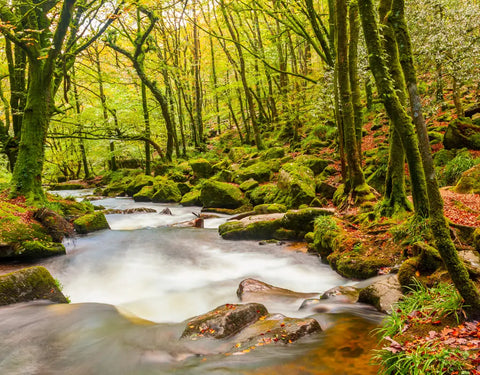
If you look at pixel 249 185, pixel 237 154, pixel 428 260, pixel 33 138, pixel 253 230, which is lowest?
pixel 253 230

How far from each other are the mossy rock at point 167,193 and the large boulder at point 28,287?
1223 cm

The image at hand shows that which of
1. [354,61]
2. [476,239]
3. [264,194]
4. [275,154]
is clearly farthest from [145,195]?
[476,239]

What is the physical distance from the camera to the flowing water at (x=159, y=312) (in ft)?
10.7

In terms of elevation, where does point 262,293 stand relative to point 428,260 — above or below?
below

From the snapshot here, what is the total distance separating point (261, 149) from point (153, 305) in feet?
51.7

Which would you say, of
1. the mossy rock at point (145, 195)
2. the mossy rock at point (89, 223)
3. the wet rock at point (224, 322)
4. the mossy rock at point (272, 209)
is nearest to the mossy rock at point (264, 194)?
the mossy rock at point (272, 209)

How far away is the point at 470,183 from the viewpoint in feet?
25.2

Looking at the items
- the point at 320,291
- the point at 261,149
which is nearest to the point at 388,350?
the point at 320,291

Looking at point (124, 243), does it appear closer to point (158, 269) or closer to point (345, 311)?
point (158, 269)

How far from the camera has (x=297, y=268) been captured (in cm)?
711

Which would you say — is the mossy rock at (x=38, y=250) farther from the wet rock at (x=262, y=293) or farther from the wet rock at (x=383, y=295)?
the wet rock at (x=383, y=295)

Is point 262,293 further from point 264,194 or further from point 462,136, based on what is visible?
point 462,136

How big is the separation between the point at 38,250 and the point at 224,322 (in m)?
5.62

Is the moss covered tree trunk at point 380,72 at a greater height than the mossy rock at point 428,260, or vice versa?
the moss covered tree trunk at point 380,72
